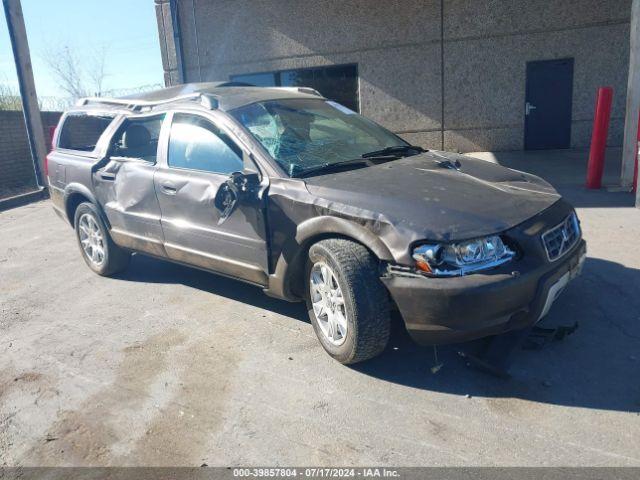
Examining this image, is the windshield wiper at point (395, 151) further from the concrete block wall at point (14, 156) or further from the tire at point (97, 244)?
the concrete block wall at point (14, 156)

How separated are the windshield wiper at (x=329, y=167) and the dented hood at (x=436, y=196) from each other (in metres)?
0.10

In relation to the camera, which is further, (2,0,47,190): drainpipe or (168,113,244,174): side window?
(2,0,47,190): drainpipe

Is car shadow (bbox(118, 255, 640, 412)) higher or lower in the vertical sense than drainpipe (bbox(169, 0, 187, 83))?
lower

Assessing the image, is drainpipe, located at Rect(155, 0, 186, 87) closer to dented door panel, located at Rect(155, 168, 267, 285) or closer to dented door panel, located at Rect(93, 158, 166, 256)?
dented door panel, located at Rect(93, 158, 166, 256)

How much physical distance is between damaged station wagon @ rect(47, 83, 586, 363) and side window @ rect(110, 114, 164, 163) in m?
0.01

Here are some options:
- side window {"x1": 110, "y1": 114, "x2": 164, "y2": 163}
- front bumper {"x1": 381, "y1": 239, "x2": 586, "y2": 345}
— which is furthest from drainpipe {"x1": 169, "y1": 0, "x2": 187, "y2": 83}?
front bumper {"x1": 381, "y1": 239, "x2": 586, "y2": 345}

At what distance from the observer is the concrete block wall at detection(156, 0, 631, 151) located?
36.1ft

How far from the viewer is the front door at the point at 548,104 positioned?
11273 millimetres

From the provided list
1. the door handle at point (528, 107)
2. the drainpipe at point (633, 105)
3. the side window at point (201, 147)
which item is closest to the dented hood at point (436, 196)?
the side window at point (201, 147)

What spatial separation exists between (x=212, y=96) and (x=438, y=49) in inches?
339

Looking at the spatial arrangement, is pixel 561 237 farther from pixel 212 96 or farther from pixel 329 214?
pixel 212 96

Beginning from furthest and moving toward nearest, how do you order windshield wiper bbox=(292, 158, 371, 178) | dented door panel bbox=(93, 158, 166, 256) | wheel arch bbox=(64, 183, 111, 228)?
wheel arch bbox=(64, 183, 111, 228) → dented door panel bbox=(93, 158, 166, 256) → windshield wiper bbox=(292, 158, 371, 178)

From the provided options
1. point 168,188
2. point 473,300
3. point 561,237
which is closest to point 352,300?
point 473,300

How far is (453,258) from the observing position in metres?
2.91
